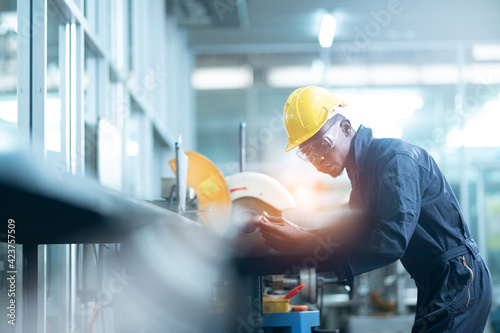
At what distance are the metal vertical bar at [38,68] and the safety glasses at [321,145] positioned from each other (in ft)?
3.53

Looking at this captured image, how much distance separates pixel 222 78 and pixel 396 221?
780cm

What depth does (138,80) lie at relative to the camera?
17.0ft

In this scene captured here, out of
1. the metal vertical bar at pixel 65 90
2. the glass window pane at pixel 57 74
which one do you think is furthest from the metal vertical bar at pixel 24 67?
the metal vertical bar at pixel 65 90

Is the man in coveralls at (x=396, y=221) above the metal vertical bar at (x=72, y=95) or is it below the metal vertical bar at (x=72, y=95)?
below

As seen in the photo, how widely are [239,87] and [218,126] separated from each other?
2.29 feet

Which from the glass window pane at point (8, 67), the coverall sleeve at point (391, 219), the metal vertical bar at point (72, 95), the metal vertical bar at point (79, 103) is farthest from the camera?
the metal vertical bar at point (79, 103)

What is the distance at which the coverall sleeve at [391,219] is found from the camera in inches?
68.7

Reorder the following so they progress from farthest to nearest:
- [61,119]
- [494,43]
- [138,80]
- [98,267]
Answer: [494,43] < [138,80] < [61,119] < [98,267]

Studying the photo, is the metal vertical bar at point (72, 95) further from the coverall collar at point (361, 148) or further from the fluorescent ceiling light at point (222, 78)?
the fluorescent ceiling light at point (222, 78)

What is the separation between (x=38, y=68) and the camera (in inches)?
99.5

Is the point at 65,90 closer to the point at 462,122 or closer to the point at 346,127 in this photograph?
the point at 346,127

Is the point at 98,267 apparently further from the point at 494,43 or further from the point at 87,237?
the point at 494,43

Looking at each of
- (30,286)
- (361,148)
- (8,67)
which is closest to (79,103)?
(8,67)

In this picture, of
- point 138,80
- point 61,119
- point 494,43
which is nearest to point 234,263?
point 61,119
